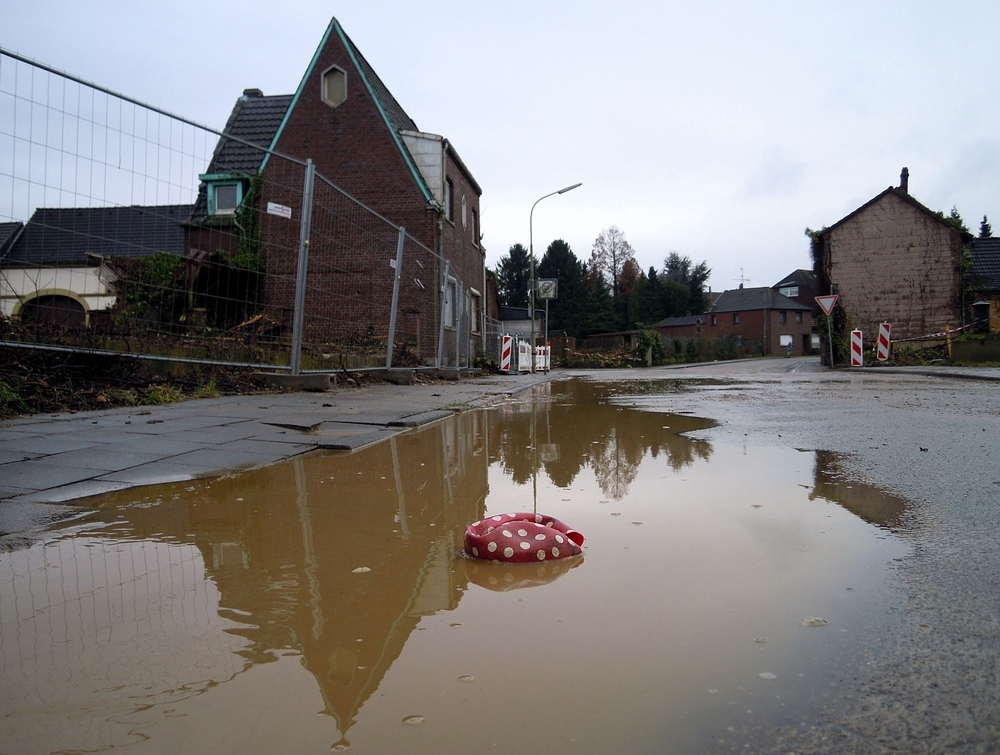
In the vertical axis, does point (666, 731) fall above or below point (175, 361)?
below

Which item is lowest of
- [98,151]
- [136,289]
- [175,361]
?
[175,361]

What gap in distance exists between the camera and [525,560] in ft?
8.20

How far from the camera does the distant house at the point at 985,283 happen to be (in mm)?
29375

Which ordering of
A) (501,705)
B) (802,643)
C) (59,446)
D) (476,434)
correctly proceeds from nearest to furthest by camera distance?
(501,705), (802,643), (59,446), (476,434)

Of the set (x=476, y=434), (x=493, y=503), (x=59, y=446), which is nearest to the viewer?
(x=493, y=503)

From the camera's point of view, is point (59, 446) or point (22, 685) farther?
point (59, 446)

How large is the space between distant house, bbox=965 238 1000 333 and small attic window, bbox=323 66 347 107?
23818mm

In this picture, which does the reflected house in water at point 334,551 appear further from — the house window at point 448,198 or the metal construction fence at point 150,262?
the house window at point 448,198

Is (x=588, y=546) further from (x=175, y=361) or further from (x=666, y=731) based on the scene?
(x=175, y=361)

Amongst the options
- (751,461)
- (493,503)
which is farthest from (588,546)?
(751,461)

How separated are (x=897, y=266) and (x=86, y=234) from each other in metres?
30.6

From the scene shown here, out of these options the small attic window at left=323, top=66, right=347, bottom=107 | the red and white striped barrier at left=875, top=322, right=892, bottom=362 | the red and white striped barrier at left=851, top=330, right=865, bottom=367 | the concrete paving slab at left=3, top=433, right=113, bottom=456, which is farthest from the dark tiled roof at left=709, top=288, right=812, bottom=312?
the concrete paving slab at left=3, top=433, right=113, bottom=456

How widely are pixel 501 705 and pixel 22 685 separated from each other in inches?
39.9

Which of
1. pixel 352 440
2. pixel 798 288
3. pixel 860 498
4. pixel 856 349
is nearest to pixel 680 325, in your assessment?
pixel 798 288
